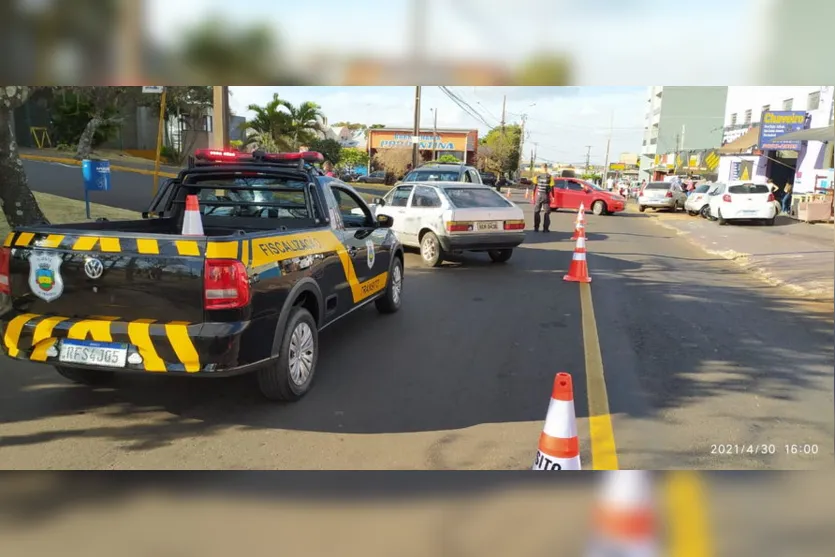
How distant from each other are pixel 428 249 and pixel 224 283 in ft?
23.9

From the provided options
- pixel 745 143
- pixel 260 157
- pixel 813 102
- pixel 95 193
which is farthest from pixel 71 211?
pixel 813 102

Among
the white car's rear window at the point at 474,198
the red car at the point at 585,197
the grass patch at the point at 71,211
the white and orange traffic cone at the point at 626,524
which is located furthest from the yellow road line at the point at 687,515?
the red car at the point at 585,197

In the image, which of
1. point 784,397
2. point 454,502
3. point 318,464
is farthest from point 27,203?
point 784,397

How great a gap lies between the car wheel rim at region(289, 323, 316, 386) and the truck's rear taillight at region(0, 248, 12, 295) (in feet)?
6.31

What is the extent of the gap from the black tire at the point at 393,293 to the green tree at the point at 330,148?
20375 mm

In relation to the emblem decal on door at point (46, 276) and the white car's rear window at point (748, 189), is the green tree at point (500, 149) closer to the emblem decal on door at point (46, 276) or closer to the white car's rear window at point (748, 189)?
the white car's rear window at point (748, 189)

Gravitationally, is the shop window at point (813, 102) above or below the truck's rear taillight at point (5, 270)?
above

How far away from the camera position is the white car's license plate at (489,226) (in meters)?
10.7

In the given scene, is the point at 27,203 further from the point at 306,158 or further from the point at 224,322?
the point at 224,322

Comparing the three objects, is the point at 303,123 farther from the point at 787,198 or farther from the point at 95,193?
the point at 787,198

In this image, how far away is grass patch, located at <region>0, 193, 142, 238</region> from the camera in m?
11.7

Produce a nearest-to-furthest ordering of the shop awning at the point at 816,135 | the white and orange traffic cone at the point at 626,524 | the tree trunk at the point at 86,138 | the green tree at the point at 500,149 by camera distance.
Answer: the white and orange traffic cone at the point at 626,524, the shop awning at the point at 816,135, the tree trunk at the point at 86,138, the green tree at the point at 500,149

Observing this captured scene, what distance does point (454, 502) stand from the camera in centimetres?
354

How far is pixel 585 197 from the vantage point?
84.2 ft
